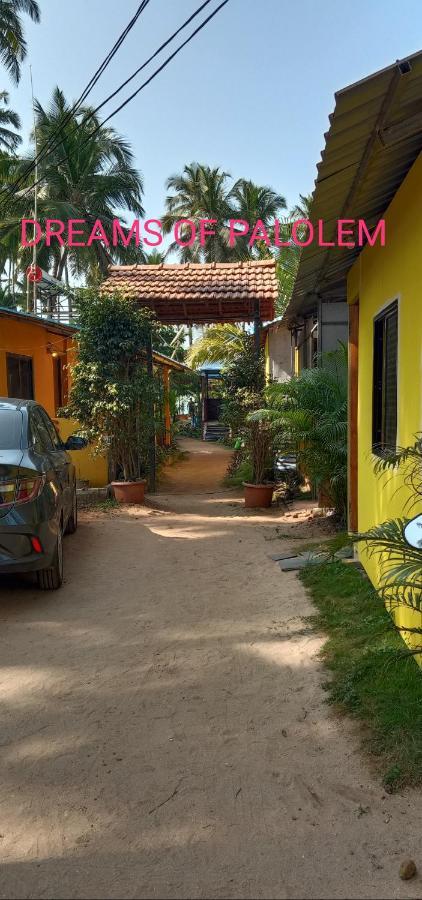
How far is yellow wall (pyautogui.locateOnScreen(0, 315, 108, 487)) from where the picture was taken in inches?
425

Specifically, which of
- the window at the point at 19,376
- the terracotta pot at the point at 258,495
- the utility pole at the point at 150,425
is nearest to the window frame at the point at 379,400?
the terracotta pot at the point at 258,495

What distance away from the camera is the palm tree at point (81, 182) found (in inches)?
972

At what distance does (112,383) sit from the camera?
368 inches

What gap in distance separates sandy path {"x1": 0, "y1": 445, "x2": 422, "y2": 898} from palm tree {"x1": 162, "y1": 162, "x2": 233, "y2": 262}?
1200 inches

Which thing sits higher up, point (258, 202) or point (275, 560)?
point (258, 202)

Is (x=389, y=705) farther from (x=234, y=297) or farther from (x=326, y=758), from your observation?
(x=234, y=297)

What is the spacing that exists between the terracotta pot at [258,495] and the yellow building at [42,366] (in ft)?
8.61

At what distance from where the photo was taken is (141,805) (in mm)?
2424

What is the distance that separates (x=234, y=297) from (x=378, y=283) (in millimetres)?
6249

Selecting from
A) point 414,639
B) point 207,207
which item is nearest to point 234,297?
point 414,639

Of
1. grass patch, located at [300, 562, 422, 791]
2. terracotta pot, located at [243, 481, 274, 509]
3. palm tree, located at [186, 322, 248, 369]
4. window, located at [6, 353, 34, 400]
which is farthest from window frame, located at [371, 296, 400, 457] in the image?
palm tree, located at [186, 322, 248, 369]

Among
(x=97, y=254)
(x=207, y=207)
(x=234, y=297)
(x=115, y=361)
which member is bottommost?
(x=115, y=361)

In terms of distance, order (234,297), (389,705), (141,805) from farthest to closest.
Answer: (234,297)
(389,705)
(141,805)

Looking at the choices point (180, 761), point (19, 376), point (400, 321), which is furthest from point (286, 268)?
point (180, 761)
